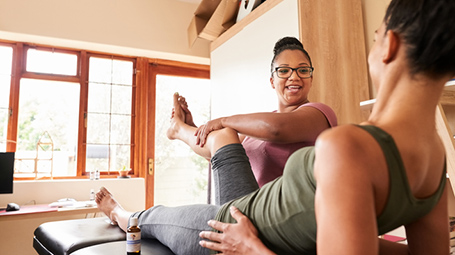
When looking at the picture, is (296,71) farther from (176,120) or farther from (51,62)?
(51,62)

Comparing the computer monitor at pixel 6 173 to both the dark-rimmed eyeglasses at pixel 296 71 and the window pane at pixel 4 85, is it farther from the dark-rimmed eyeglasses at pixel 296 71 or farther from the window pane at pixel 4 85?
the dark-rimmed eyeglasses at pixel 296 71

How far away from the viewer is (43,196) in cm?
293

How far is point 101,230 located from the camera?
1367 millimetres

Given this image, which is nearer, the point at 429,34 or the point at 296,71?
the point at 429,34

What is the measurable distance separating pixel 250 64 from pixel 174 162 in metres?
1.73

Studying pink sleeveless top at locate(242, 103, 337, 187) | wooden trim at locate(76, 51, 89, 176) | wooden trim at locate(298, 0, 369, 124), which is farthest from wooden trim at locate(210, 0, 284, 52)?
wooden trim at locate(76, 51, 89, 176)

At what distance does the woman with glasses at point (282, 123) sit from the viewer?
117 centimetres

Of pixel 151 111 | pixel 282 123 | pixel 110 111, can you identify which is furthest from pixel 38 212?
pixel 282 123

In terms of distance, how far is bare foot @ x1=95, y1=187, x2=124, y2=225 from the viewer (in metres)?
1.54

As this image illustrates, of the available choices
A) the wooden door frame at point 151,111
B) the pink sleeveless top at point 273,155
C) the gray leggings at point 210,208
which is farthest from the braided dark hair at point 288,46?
the wooden door frame at point 151,111

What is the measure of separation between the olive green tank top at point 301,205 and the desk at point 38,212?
84.4 inches

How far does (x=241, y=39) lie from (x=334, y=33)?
2.44ft

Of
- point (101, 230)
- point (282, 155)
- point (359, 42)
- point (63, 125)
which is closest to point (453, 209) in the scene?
point (282, 155)

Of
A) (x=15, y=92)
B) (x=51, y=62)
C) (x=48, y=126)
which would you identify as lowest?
(x=48, y=126)
